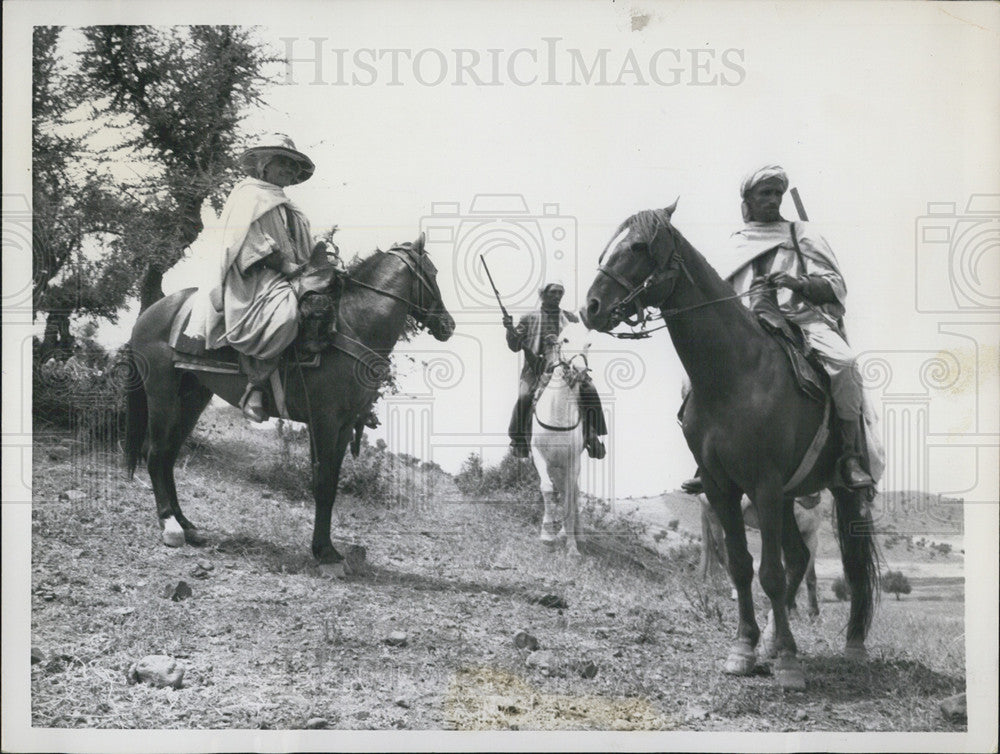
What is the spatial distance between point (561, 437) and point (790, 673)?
6.41 ft

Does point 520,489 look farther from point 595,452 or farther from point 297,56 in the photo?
point 297,56

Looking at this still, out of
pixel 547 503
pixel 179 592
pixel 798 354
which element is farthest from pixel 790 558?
pixel 179 592

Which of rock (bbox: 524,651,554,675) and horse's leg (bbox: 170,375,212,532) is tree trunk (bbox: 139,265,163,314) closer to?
horse's leg (bbox: 170,375,212,532)

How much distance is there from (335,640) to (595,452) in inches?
77.5

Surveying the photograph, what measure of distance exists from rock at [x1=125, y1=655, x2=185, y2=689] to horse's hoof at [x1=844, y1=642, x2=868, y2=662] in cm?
403

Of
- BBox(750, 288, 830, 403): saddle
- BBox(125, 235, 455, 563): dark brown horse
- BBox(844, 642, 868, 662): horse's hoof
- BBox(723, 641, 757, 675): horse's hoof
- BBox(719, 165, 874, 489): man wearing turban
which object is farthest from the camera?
BBox(125, 235, 455, 563): dark brown horse

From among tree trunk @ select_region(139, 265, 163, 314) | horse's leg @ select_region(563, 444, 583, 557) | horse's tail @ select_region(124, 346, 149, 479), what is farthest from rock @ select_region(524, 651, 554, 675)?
tree trunk @ select_region(139, 265, 163, 314)

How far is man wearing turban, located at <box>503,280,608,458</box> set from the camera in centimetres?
748

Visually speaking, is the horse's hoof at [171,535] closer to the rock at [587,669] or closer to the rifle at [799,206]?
the rock at [587,669]

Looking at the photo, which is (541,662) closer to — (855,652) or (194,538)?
(855,652)

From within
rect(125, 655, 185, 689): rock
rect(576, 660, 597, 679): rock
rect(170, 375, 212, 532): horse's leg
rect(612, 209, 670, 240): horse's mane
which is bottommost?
rect(125, 655, 185, 689): rock

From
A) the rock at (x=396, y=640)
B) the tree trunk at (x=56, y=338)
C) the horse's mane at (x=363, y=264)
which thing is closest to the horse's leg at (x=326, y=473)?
the rock at (x=396, y=640)

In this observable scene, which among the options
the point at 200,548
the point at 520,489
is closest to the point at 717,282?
the point at 520,489
